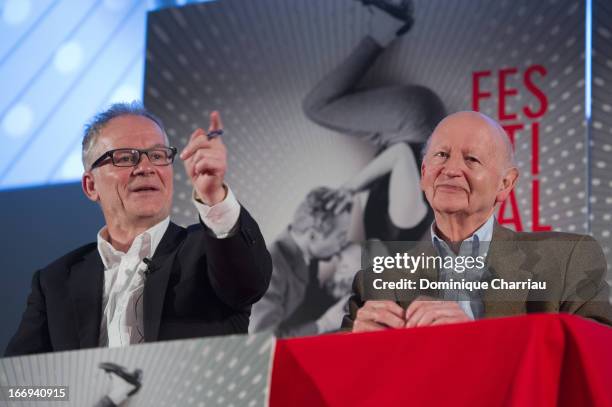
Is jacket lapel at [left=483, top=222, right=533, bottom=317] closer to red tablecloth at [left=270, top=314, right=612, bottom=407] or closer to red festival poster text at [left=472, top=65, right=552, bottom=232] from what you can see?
red tablecloth at [left=270, top=314, right=612, bottom=407]

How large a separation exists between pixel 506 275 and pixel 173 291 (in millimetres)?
784

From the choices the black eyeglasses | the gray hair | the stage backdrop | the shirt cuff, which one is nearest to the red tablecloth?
the shirt cuff

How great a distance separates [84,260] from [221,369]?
3.55 ft

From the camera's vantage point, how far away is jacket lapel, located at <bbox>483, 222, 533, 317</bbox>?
151 centimetres

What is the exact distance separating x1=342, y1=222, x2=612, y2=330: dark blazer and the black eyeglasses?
23.2 inches

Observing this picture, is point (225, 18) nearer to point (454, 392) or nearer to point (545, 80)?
point (545, 80)

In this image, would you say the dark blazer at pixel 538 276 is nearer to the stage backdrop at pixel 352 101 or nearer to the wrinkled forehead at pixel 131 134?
the wrinkled forehead at pixel 131 134

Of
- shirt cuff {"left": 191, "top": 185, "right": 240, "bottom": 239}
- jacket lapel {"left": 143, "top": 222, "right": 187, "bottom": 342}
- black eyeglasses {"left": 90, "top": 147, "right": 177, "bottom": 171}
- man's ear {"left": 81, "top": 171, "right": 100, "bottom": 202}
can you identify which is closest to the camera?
shirt cuff {"left": 191, "top": 185, "right": 240, "bottom": 239}

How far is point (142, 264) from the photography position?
208 cm

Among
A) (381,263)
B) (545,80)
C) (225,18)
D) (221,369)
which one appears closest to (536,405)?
(221,369)

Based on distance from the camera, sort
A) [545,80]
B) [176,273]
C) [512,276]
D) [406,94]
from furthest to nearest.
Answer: [406,94]
[545,80]
[176,273]
[512,276]

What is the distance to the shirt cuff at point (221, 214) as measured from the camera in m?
1.83

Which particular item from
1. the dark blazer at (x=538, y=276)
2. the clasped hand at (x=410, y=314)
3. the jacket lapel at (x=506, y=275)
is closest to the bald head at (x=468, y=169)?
the dark blazer at (x=538, y=276)

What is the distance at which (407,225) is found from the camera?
3898 mm
